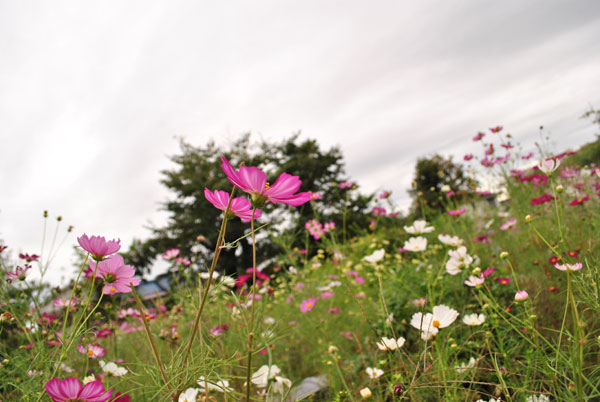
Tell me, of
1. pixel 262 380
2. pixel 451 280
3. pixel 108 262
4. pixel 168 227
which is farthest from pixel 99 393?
pixel 168 227

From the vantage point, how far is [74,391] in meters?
0.52

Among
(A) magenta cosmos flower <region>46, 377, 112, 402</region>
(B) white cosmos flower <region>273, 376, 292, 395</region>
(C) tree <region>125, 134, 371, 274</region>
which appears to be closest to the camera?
(A) magenta cosmos flower <region>46, 377, 112, 402</region>

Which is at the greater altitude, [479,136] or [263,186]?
[263,186]

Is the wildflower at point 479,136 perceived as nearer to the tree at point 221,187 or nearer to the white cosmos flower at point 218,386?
the white cosmos flower at point 218,386

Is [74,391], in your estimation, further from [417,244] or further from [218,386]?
[417,244]

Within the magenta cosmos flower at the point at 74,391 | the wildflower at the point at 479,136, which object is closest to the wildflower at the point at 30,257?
the magenta cosmos flower at the point at 74,391

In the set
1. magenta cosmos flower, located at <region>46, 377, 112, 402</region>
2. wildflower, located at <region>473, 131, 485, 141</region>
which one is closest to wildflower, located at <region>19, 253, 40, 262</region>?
magenta cosmos flower, located at <region>46, 377, 112, 402</region>

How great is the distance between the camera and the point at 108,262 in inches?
26.6

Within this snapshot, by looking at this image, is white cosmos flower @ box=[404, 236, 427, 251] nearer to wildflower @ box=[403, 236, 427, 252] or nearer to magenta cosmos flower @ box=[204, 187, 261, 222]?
wildflower @ box=[403, 236, 427, 252]

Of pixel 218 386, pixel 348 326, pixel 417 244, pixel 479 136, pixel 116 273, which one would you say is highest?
pixel 116 273

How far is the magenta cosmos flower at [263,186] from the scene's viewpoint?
558mm

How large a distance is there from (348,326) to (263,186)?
2.32m

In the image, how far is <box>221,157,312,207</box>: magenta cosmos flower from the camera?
56cm

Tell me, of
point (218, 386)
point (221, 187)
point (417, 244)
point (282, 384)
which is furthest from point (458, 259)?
point (221, 187)
